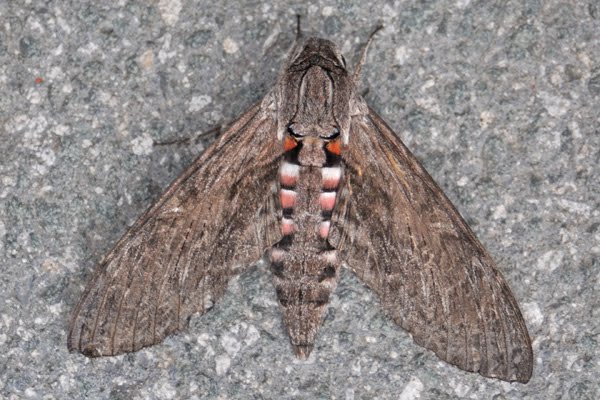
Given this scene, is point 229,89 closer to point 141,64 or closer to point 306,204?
point 141,64

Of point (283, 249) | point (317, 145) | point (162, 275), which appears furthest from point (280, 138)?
point (162, 275)

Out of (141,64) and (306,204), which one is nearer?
(306,204)

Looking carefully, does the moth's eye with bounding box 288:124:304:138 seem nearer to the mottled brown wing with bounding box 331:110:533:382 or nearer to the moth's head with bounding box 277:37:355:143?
the moth's head with bounding box 277:37:355:143

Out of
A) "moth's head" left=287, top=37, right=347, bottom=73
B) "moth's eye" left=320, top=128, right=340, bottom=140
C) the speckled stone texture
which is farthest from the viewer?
the speckled stone texture

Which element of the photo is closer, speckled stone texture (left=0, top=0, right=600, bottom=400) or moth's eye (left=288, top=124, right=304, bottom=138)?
moth's eye (left=288, top=124, right=304, bottom=138)

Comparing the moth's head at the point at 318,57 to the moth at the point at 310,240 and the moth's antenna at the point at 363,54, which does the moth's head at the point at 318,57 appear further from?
the moth's antenna at the point at 363,54

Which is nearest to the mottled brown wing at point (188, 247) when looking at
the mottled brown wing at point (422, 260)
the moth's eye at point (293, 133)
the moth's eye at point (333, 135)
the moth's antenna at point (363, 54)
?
the moth's eye at point (293, 133)

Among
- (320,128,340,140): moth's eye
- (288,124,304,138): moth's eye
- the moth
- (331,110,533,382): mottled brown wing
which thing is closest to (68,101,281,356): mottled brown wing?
the moth

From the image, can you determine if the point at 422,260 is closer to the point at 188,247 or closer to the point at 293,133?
the point at 293,133
